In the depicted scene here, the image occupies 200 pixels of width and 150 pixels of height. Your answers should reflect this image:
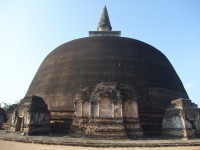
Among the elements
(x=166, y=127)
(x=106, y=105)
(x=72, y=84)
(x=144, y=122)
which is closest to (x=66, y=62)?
(x=72, y=84)

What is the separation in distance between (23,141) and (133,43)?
11939mm

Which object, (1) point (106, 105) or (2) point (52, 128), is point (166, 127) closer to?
(1) point (106, 105)

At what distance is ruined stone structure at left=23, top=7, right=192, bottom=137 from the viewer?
1202cm

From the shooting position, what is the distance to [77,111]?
1220 cm

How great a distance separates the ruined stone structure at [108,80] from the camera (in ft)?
39.4

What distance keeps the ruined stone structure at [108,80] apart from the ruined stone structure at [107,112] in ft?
0.18

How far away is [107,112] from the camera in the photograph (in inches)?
460

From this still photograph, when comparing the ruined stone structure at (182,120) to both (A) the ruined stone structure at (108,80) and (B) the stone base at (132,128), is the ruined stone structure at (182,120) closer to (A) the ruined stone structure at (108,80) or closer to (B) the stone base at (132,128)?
(A) the ruined stone structure at (108,80)

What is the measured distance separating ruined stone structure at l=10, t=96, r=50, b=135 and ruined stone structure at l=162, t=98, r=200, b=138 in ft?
24.9

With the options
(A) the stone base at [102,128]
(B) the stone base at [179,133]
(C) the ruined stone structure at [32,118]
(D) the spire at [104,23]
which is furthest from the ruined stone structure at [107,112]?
(D) the spire at [104,23]

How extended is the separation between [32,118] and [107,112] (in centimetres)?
470

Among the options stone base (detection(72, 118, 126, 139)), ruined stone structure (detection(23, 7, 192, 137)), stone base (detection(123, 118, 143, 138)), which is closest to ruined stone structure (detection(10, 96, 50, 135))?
ruined stone structure (detection(23, 7, 192, 137))

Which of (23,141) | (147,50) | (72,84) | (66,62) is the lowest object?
(23,141)

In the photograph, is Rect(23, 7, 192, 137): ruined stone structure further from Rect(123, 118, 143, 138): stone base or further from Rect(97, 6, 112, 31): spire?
Rect(97, 6, 112, 31): spire
